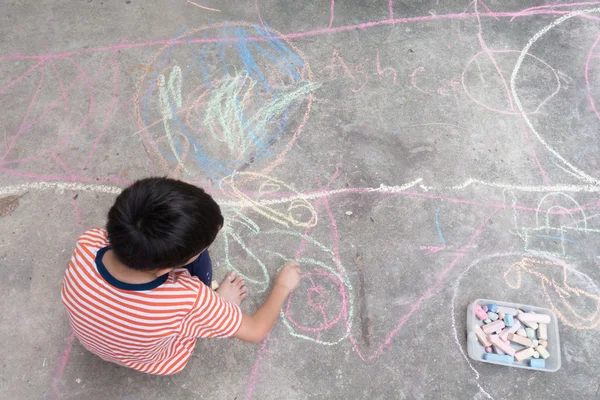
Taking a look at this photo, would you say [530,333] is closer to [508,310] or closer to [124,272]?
[508,310]

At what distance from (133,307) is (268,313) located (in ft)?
1.89

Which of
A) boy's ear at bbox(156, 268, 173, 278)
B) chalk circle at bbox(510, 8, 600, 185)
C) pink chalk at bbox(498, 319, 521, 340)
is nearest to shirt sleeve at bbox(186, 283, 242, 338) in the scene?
boy's ear at bbox(156, 268, 173, 278)

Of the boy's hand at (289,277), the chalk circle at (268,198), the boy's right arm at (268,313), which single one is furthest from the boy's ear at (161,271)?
the chalk circle at (268,198)

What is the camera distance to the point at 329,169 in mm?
2488

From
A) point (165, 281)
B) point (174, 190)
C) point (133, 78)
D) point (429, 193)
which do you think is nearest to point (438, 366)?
point (429, 193)

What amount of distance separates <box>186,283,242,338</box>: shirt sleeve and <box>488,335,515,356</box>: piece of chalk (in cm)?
123

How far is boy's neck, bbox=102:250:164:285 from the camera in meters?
1.32

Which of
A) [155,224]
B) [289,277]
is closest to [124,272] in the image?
[155,224]

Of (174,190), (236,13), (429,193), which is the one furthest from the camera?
(236,13)

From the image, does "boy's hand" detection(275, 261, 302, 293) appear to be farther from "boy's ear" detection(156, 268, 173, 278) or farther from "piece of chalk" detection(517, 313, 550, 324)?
"piece of chalk" detection(517, 313, 550, 324)

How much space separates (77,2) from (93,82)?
2.46 ft

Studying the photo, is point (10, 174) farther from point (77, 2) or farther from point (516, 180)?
point (516, 180)

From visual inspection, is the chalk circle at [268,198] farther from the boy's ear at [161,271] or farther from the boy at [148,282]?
the boy's ear at [161,271]

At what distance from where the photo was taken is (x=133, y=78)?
2.74 metres
